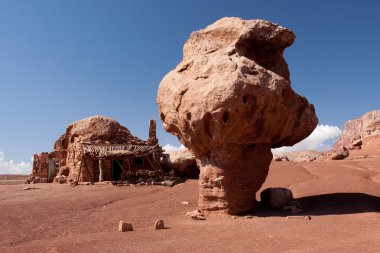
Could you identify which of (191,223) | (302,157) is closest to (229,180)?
(191,223)

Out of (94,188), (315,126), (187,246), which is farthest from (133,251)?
(94,188)

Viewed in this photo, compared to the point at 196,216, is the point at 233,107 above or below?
above

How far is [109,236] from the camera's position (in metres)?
6.89

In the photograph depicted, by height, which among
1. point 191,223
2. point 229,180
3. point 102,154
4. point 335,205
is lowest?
point 191,223

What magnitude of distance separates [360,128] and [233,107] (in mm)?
53264

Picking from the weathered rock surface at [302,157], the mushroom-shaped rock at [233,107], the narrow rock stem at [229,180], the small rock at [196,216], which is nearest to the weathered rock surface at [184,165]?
the weathered rock surface at [302,157]

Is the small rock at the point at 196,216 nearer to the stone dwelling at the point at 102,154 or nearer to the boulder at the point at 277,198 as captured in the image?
the boulder at the point at 277,198

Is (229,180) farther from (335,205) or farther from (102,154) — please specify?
(102,154)

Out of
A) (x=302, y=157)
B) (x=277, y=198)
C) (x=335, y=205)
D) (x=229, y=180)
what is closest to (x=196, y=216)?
(x=229, y=180)

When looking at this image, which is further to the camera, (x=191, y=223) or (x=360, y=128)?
(x=360, y=128)

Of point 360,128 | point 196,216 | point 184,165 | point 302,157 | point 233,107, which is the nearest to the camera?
point 233,107

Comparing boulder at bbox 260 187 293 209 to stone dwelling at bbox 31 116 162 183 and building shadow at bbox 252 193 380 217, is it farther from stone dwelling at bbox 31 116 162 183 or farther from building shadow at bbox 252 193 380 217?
stone dwelling at bbox 31 116 162 183

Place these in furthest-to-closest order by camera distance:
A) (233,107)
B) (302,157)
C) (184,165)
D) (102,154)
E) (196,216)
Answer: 1. (302,157)
2. (184,165)
3. (102,154)
4. (196,216)
5. (233,107)

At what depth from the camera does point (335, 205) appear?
952cm
